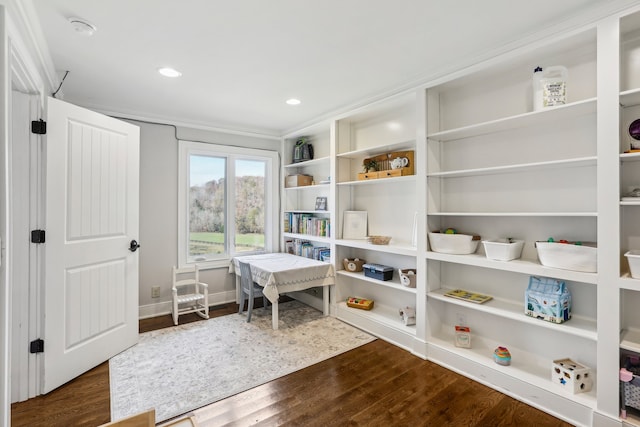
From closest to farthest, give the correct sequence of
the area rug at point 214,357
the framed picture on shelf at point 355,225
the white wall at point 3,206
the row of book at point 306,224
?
1. the white wall at point 3,206
2. the area rug at point 214,357
3. the framed picture on shelf at point 355,225
4. the row of book at point 306,224

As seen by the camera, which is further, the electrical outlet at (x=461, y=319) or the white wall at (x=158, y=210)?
the white wall at (x=158, y=210)

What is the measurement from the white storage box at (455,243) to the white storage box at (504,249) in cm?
19

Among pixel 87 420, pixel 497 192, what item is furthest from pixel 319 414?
pixel 497 192

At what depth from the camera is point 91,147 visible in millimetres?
2549

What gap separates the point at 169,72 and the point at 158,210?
174 cm

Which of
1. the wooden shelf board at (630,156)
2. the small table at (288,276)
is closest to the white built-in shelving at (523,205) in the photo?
the wooden shelf board at (630,156)

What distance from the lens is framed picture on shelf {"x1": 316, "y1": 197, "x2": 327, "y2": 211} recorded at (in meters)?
4.09

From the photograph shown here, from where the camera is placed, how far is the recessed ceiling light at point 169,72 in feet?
8.29

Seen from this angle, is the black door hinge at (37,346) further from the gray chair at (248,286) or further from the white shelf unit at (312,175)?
the white shelf unit at (312,175)

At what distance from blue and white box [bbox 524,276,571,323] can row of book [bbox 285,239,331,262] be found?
207cm

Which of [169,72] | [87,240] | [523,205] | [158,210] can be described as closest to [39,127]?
[87,240]

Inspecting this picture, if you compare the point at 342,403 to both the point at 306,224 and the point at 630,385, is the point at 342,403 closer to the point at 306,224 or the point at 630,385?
the point at 630,385

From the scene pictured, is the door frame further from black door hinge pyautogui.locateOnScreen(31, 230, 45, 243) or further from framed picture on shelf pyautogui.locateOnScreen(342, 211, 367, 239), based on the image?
framed picture on shelf pyautogui.locateOnScreen(342, 211, 367, 239)

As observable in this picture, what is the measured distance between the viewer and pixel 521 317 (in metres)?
2.15
